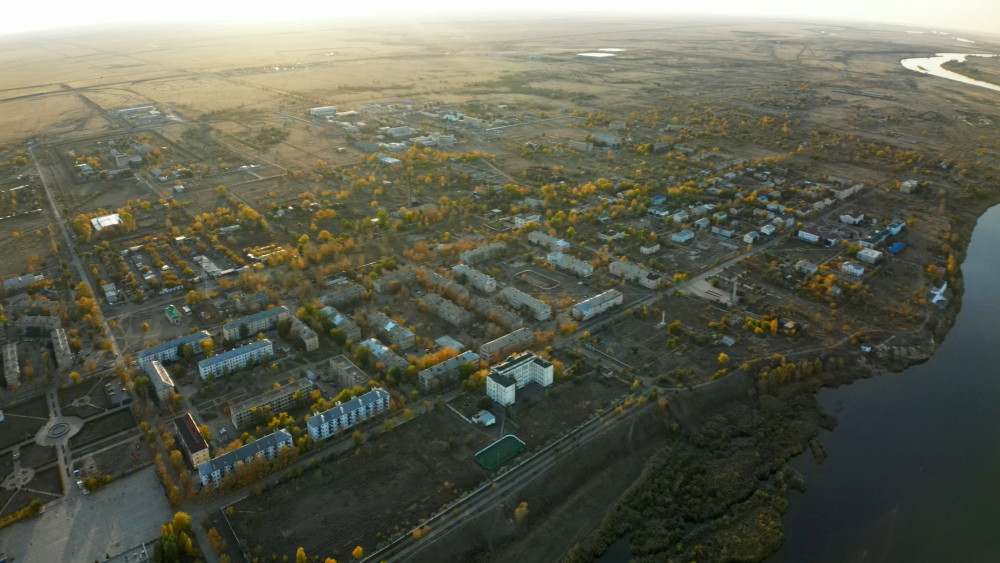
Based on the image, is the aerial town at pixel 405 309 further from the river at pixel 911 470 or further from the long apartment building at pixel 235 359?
the river at pixel 911 470

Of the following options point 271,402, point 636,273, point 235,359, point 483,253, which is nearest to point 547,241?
point 483,253

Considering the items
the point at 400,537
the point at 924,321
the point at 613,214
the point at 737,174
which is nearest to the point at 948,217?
the point at 737,174

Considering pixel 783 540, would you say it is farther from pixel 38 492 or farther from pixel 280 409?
pixel 38 492

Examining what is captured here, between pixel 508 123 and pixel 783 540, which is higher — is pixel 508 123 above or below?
above

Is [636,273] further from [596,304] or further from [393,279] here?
[393,279]

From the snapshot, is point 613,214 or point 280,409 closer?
point 280,409

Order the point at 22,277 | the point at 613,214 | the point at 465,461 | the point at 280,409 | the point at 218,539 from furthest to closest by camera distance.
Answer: the point at 613,214, the point at 22,277, the point at 280,409, the point at 465,461, the point at 218,539

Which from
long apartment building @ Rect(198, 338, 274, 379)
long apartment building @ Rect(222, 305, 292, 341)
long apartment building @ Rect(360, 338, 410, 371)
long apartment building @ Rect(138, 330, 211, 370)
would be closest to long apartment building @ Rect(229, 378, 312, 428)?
long apartment building @ Rect(198, 338, 274, 379)
